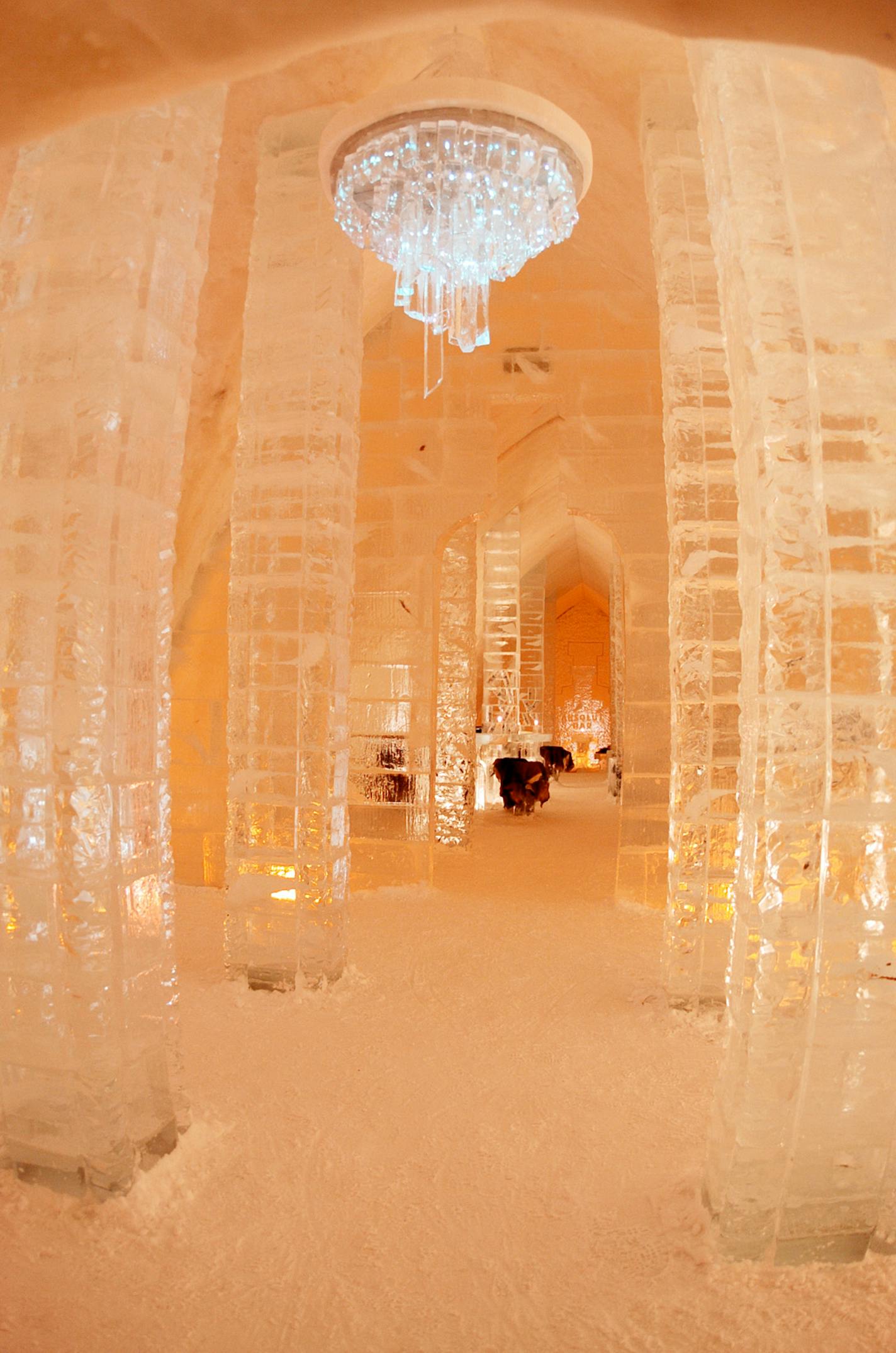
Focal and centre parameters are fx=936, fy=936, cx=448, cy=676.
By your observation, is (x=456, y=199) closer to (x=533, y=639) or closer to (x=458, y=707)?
(x=458, y=707)

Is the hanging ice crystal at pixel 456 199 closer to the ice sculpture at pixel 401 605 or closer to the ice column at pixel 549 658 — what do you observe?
the ice sculpture at pixel 401 605

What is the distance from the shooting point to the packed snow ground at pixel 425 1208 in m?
1.70

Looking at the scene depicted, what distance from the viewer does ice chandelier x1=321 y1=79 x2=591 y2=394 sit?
3.20 m

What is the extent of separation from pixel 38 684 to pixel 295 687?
172 centimetres

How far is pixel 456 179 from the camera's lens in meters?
3.38

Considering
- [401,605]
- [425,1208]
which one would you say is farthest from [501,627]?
[425,1208]

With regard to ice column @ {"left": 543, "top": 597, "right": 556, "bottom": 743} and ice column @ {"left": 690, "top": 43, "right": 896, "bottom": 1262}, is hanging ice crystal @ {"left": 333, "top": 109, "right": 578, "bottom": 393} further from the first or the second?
ice column @ {"left": 543, "top": 597, "right": 556, "bottom": 743}

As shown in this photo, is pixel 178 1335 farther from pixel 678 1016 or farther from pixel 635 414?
pixel 635 414

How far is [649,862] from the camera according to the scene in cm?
530

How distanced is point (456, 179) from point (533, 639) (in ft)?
33.5

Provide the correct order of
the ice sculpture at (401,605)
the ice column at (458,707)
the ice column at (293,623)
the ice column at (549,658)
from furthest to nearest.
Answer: the ice column at (549,658), the ice column at (458,707), the ice sculpture at (401,605), the ice column at (293,623)

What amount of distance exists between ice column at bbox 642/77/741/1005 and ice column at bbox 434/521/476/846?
3.70 metres

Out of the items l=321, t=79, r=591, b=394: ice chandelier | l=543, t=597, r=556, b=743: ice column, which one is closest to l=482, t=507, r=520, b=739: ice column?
l=543, t=597, r=556, b=743: ice column

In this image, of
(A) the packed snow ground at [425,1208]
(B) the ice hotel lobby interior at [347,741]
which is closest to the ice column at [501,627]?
(B) the ice hotel lobby interior at [347,741]
